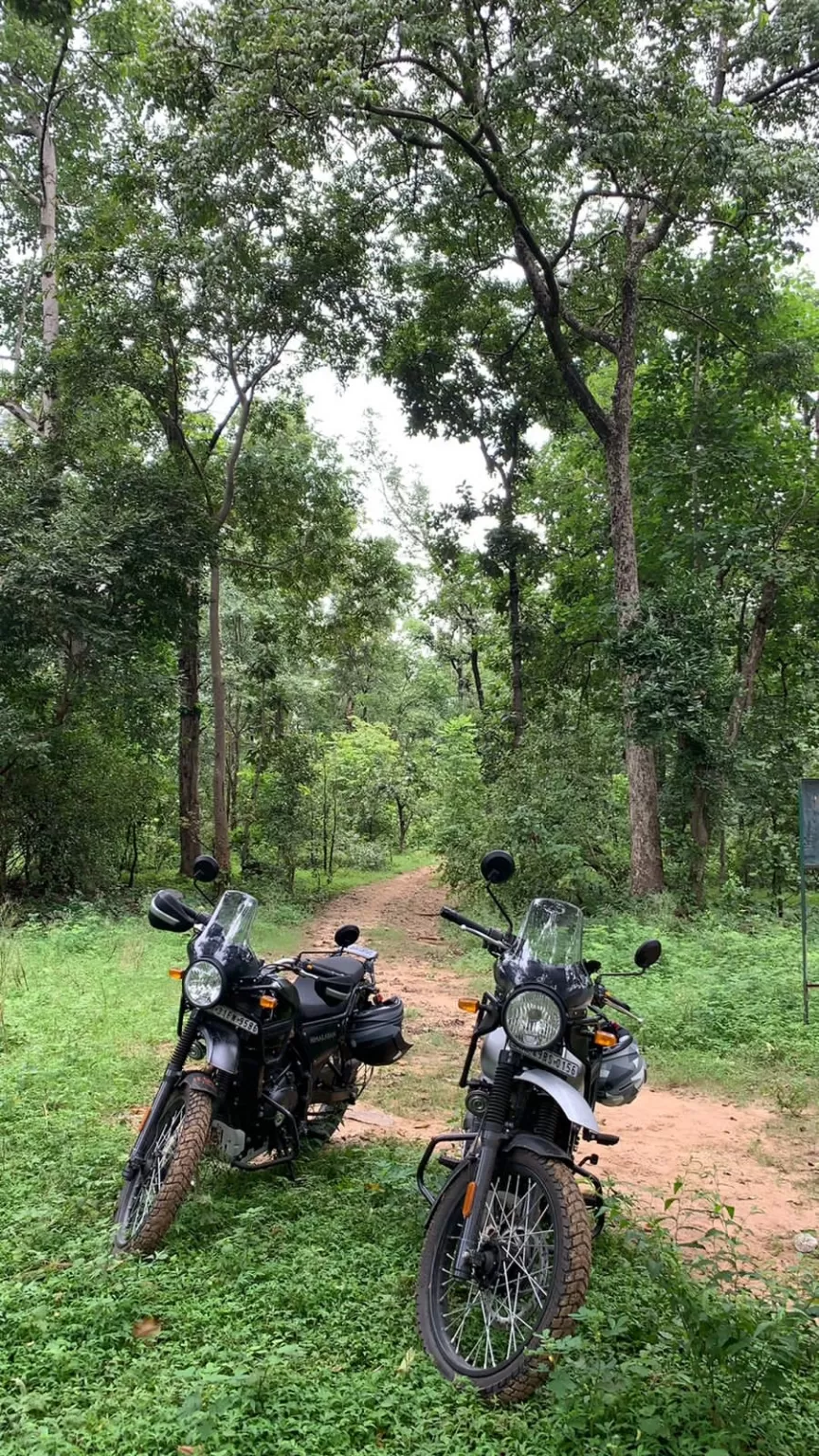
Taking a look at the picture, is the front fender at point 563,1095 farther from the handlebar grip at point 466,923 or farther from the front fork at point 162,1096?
the front fork at point 162,1096

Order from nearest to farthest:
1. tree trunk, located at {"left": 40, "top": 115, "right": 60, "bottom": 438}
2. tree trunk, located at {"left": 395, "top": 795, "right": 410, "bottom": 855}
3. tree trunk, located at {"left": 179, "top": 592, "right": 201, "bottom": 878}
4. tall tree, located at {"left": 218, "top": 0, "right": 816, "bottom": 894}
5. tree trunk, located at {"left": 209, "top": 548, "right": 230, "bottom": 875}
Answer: tall tree, located at {"left": 218, "top": 0, "right": 816, "bottom": 894} < tree trunk, located at {"left": 40, "top": 115, "right": 60, "bottom": 438} < tree trunk, located at {"left": 209, "top": 548, "right": 230, "bottom": 875} < tree trunk, located at {"left": 179, "top": 592, "right": 201, "bottom": 878} < tree trunk, located at {"left": 395, "top": 795, "right": 410, "bottom": 855}

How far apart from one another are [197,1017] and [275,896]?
12.4 meters

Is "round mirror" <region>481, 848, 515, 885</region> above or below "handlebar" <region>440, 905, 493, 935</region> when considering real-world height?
above

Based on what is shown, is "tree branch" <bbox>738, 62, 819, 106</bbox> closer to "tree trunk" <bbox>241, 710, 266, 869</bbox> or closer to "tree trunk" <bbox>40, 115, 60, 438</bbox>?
"tree trunk" <bbox>40, 115, 60, 438</bbox>

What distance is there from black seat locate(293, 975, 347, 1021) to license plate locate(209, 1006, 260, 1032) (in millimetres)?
371

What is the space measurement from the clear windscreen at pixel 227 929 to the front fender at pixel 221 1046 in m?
0.27

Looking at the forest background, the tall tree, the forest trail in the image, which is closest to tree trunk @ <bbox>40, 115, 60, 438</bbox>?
the forest background

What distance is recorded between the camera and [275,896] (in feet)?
51.0

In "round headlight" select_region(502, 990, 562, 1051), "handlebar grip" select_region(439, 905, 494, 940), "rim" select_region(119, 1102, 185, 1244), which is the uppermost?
"handlebar grip" select_region(439, 905, 494, 940)

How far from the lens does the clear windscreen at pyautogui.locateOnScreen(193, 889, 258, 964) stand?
3402 millimetres

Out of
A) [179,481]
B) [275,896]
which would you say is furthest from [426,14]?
[275,896]

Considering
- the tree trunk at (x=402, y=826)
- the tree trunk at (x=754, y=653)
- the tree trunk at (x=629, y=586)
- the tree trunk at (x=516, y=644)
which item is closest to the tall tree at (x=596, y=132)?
the tree trunk at (x=629, y=586)

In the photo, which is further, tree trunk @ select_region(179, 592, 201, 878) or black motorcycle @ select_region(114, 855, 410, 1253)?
tree trunk @ select_region(179, 592, 201, 878)

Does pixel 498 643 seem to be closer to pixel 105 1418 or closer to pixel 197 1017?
pixel 197 1017
